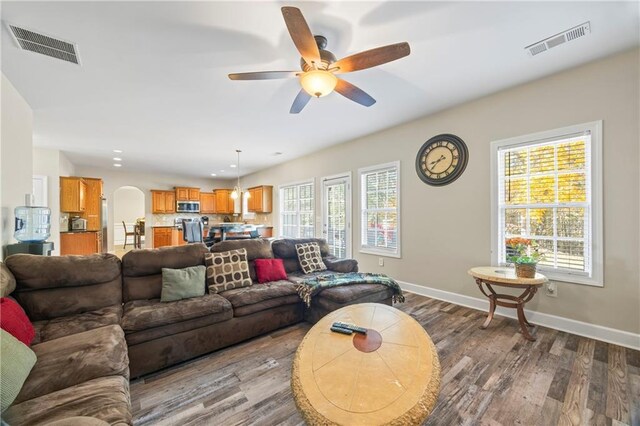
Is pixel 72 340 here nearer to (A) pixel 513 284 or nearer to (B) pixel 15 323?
(B) pixel 15 323

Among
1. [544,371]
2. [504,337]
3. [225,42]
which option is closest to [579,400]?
[544,371]

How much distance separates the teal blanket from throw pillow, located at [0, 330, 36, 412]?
2.02 meters

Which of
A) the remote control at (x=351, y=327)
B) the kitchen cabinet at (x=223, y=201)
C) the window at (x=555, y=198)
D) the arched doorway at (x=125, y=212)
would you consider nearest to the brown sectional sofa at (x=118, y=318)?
the remote control at (x=351, y=327)

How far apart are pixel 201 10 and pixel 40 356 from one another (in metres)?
2.43

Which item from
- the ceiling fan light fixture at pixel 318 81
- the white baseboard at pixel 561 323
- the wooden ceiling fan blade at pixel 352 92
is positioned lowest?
→ the white baseboard at pixel 561 323

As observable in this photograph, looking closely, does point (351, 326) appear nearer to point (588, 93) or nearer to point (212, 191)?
point (588, 93)

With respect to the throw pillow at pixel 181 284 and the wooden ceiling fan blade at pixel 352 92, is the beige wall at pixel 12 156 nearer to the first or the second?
the throw pillow at pixel 181 284

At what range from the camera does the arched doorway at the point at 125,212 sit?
403 inches

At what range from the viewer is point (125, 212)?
10945 millimetres

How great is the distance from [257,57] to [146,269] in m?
2.37

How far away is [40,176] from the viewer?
16.5ft

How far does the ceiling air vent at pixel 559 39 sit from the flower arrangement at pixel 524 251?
5.98 feet

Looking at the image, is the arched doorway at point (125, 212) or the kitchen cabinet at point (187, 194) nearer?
the kitchen cabinet at point (187, 194)

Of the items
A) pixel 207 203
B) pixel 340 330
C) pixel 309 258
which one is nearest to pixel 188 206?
pixel 207 203
